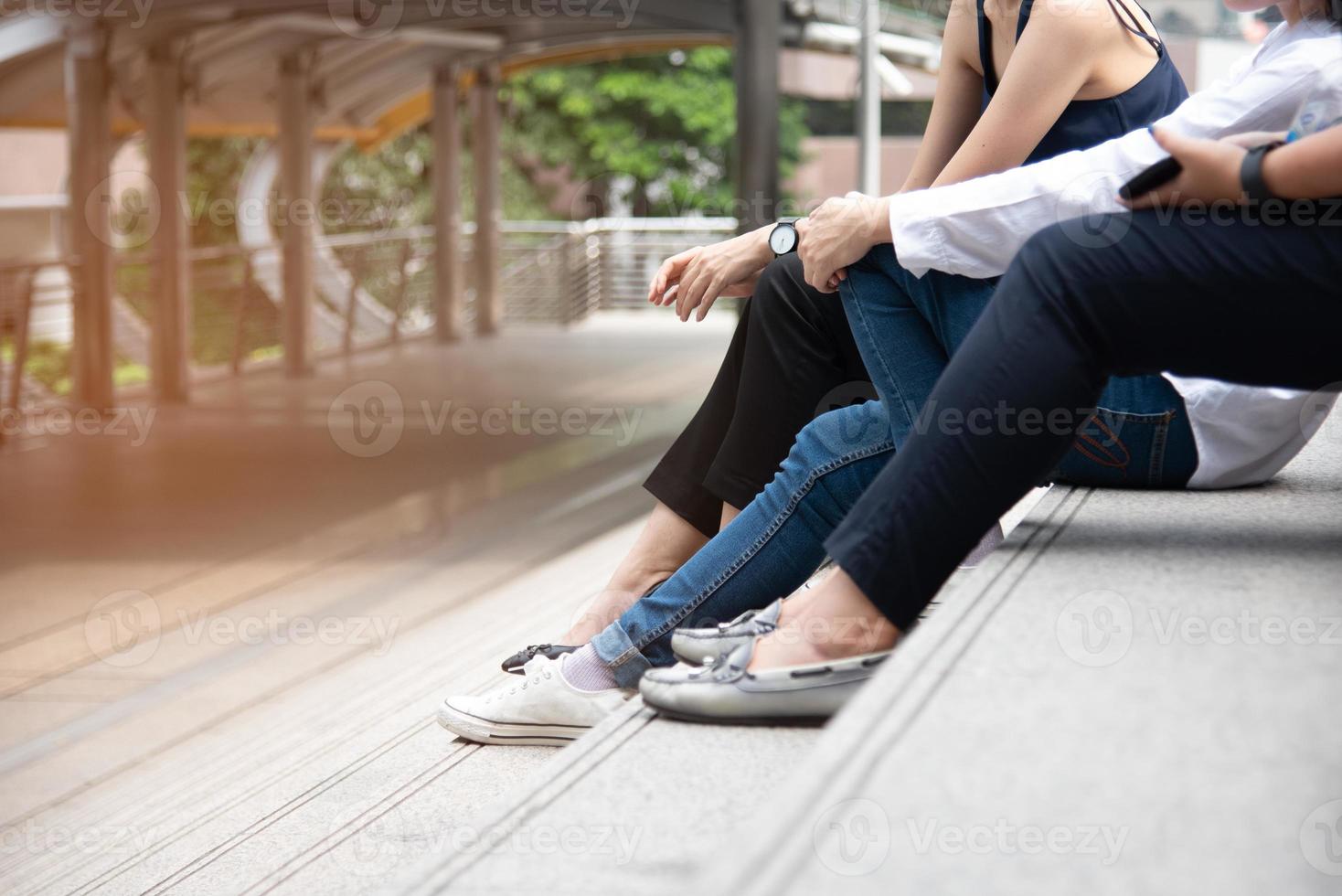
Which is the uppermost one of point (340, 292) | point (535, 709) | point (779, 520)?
point (779, 520)

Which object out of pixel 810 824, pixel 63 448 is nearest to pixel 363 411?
pixel 63 448

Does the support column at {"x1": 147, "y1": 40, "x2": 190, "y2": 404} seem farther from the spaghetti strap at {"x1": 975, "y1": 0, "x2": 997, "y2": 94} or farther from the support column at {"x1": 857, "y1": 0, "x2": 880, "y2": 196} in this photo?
the spaghetti strap at {"x1": 975, "y1": 0, "x2": 997, "y2": 94}

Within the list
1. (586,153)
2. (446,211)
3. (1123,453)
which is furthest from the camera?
(586,153)

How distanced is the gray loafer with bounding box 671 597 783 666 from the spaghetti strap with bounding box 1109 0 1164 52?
0.85 meters

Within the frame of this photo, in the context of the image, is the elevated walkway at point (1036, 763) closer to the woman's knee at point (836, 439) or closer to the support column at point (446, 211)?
the woman's knee at point (836, 439)

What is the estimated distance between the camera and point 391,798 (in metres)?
2.05

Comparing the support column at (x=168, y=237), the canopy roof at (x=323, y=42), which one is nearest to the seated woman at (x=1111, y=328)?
the canopy roof at (x=323, y=42)

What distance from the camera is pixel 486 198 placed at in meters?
14.3

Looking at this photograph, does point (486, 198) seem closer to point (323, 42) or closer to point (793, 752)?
point (323, 42)

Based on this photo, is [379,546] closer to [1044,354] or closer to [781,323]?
[781,323]

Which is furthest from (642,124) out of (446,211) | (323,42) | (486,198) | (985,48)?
(985,48)

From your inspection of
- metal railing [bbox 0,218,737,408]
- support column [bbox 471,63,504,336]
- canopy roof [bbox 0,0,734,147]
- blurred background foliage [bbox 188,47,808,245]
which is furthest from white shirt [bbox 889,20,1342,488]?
blurred background foliage [bbox 188,47,808,245]

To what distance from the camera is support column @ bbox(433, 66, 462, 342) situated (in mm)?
13508

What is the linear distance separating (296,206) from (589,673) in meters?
9.67
